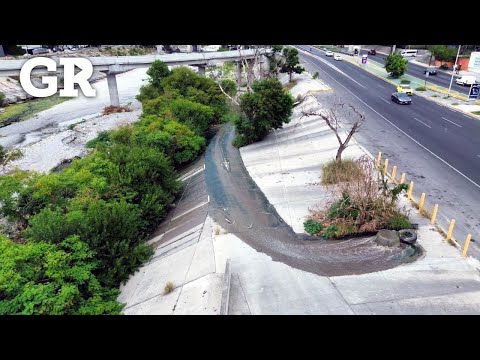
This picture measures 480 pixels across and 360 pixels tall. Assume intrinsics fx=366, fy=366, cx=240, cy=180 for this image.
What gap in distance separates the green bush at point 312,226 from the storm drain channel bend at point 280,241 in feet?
1.16

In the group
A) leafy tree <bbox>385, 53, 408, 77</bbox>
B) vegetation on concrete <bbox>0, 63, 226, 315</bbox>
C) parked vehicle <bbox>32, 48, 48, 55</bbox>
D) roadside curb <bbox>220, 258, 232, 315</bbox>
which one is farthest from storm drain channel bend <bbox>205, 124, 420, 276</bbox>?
parked vehicle <bbox>32, 48, 48, 55</bbox>

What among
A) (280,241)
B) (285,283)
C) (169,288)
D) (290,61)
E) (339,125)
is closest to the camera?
(285,283)

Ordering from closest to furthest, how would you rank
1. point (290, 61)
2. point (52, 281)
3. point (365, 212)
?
point (52, 281), point (365, 212), point (290, 61)

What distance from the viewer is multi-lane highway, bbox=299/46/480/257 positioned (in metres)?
17.2

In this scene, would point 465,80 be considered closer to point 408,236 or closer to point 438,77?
point 438,77

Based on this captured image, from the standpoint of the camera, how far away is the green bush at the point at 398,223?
15.0 meters

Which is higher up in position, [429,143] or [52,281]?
[429,143]

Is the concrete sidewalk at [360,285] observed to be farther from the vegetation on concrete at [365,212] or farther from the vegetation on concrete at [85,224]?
the vegetation on concrete at [85,224]

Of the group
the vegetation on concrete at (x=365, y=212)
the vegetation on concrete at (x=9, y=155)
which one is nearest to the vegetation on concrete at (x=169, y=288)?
the vegetation on concrete at (x=365, y=212)

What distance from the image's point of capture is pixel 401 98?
33.1 meters

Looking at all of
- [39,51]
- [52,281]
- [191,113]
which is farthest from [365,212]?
[39,51]

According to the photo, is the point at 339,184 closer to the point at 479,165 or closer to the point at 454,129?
the point at 479,165

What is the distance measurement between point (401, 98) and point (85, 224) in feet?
96.9
